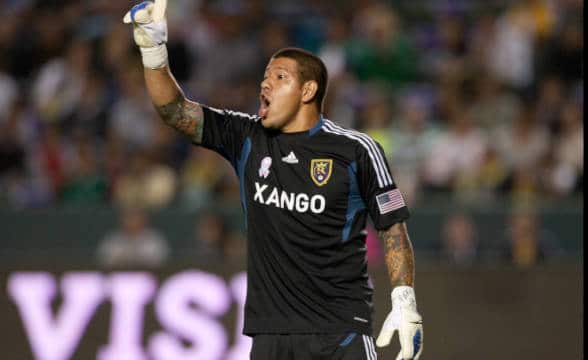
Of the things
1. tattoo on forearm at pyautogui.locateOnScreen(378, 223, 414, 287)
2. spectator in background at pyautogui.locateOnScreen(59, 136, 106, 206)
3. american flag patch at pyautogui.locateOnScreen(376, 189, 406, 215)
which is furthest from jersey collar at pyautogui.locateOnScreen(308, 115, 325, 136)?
spectator in background at pyautogui.locateOnScreen(59, 136, 106, 206)

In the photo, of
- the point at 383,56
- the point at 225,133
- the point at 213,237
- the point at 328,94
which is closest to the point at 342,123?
the point at 328,94

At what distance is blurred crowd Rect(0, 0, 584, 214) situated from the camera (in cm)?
1020

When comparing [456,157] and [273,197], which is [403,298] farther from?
[456,157]

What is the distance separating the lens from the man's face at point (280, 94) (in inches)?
197

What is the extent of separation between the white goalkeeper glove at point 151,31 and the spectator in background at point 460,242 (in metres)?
4.84

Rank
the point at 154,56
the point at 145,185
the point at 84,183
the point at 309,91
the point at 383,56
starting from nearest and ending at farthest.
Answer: the point at 154,56 → the point at 309,91 → the point at 145,185 → the point at 84,183 → the point at 383,56

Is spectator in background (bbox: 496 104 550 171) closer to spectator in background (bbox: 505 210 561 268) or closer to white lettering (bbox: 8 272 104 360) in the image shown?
spectator in background (bbox: 505 210 561 268)

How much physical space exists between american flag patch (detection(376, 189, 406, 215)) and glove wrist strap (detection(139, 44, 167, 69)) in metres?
1.15

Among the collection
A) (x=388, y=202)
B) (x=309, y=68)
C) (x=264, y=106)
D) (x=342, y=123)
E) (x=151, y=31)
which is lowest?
(x=342, y=123)

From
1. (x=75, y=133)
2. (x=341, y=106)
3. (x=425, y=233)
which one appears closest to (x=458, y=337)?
(x=425, y=233)

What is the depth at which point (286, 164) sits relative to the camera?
4992 millimetres

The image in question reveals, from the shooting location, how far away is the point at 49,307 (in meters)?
7.74

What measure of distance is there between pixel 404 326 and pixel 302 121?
1046mm

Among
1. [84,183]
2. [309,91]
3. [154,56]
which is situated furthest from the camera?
[84,183]
